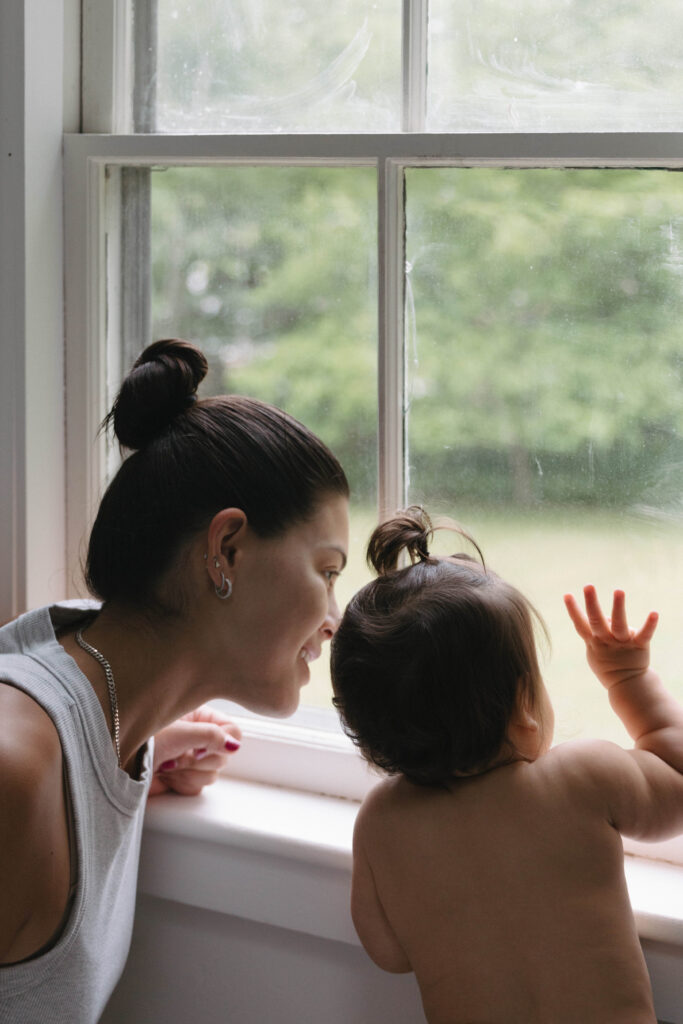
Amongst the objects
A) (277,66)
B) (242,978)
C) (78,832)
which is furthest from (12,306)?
(242,978)

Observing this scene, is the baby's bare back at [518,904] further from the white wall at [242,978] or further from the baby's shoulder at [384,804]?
the white wall at [242,978]

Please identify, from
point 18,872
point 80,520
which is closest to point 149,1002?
point 18,872

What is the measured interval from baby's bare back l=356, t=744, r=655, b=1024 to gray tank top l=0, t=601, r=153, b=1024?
0.31 metres

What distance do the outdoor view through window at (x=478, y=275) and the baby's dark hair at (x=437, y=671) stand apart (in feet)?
0.58

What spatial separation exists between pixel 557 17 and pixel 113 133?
60 centimetres

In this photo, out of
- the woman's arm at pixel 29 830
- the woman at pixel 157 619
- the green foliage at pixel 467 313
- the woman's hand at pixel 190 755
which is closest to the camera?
the woman's arm at pixel 29 830

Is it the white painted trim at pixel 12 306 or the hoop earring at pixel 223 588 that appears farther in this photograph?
the white painted trim at pixel 12 306

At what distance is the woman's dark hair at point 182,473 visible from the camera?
3.45ft

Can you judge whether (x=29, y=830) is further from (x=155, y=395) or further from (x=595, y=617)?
(x=595, y=617)

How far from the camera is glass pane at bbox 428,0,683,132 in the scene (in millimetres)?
1082

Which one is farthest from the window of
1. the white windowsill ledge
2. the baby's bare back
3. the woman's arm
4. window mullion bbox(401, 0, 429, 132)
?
the woman's arm

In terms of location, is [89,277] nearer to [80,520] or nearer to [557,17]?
[80,520]

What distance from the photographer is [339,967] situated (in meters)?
1.17

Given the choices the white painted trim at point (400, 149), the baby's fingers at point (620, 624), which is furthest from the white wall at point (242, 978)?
the white painted trim at point (400, 149)
